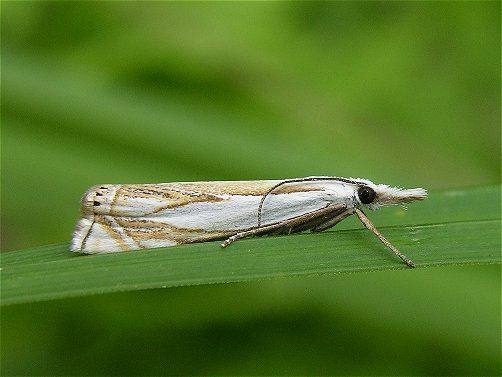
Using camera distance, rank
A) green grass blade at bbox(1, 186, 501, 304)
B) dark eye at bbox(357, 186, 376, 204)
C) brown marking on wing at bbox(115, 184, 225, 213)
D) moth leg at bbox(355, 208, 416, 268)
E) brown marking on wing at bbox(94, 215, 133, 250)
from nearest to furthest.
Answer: green grass blade at bbox(1, 186, 501, 304), moth leg at bbox(355, 208, 416, 268), brown marking on wing at bbox(94, 215, 133, 250), brown marking on wing at bbox(115, 184, 225, 213), dark eye at bbox(357, 186, 376, 204)

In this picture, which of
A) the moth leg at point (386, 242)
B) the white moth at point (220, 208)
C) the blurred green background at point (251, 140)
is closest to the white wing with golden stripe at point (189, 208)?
the white moth at point (220, 208)

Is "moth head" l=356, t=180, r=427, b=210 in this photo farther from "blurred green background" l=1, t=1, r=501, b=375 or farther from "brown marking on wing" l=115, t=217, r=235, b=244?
"blurred green background" l=1, t=1, r=501, b=375

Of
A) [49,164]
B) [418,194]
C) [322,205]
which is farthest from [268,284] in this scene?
[49,164]

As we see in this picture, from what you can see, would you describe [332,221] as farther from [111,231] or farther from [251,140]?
[251,140]

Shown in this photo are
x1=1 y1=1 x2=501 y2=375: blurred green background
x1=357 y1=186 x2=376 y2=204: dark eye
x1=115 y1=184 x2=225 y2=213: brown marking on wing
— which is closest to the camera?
x1=115 y1=184 x2=225 y2=213: brown marking on wing

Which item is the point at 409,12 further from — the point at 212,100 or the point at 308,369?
the point at 308,369

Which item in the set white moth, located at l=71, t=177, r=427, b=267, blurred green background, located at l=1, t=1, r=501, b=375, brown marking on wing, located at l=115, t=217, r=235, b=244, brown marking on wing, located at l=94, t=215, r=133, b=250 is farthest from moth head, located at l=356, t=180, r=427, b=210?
brown marking on wing, located at l=94, t=215, r=133, b=250

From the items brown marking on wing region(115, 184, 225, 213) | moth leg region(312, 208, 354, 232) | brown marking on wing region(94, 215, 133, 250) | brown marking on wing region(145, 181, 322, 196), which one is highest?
brown marking on wing region(145, 181, 322, 196)

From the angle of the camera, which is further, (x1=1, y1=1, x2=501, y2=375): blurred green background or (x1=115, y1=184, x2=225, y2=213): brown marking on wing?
(x1=1, y1=1, x2=501, y2=375): blurred green background

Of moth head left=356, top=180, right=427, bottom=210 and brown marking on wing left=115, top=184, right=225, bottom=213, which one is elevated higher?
moth head left=356, top=180, right=427, bottom=210
